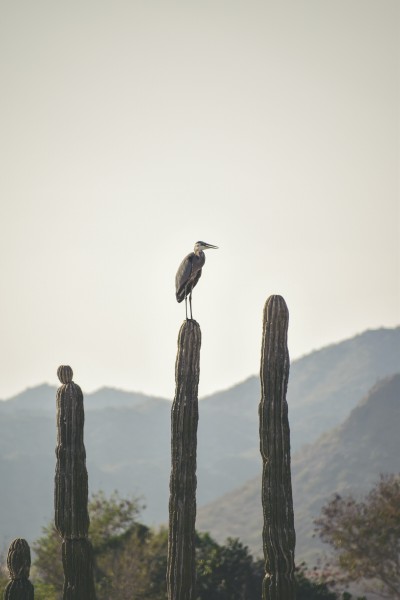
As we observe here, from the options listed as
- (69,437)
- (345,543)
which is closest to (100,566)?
(345,543)

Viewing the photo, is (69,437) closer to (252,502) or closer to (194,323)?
(194,323)

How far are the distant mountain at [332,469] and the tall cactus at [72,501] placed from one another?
12896cm

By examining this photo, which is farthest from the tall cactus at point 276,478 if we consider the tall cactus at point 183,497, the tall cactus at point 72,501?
the tall cactus at point 72,501

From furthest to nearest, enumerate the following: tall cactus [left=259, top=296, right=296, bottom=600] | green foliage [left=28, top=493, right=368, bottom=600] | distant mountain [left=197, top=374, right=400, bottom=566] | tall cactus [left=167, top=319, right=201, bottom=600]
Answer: distant mountain [left=197, top=374, right=400, bottom=566] → green foliage [left=28, top=493, right=368, bottom=600] → tall cactus [left=167, top=319, right=201, bottom=600] → tall cactus [left=259, top=296, right=296, bottom=600]

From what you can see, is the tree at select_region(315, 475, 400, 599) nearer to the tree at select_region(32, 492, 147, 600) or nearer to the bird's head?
the tree at select_region(32, 492, 147, 600)

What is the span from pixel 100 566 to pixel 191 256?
74.7 feet

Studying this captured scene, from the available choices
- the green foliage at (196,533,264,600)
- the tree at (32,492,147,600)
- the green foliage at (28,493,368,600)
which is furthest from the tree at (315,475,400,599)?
the tree at (32,492,147,600)

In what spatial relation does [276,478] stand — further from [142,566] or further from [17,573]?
[142,566]

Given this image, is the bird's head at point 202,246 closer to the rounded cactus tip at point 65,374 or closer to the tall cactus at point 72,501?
the rounded cactus tip at point 65,374

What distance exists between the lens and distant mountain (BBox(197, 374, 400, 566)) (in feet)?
507

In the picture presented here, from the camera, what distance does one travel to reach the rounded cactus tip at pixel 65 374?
1526cm

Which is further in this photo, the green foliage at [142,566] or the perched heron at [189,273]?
the green foliage at [142,566]

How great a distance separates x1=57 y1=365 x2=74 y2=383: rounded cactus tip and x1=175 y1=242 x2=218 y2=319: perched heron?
216cm

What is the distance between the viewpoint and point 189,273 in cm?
1484
